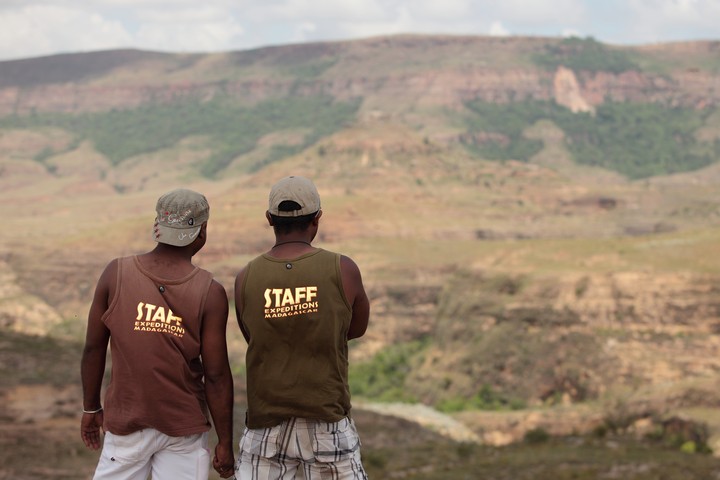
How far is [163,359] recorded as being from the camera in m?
6.50

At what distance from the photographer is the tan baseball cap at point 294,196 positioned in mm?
6738

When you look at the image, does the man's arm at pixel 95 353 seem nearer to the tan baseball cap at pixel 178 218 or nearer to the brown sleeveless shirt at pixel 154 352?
the brown sleeveless shirt at pixel 154 352

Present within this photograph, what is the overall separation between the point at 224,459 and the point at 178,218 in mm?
1446

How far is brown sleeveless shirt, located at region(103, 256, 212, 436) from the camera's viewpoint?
6.50 m

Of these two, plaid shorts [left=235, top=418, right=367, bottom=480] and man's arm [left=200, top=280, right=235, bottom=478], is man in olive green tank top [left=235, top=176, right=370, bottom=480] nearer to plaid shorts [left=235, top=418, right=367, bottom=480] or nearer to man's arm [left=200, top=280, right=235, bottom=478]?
plaid shorts [left=235, top=418, right=367, bottom=480]

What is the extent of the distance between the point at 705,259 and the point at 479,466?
23.8 metres

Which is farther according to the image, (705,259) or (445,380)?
(445,380)

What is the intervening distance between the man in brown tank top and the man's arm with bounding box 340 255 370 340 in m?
0.72

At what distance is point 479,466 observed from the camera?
78.1 feet

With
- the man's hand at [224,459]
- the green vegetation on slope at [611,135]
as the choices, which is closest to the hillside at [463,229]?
the green vegetation on slope at [611,135]

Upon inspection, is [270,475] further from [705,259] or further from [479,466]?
[705,259]

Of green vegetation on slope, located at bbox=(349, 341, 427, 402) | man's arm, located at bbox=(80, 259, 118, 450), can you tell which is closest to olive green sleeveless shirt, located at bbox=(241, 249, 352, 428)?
man's arm, located at bbox=(80, 259, 118, 450)

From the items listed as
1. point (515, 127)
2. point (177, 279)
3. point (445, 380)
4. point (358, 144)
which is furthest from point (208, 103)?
point (177, 279)

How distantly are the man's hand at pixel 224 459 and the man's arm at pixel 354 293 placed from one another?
100 centimetres
